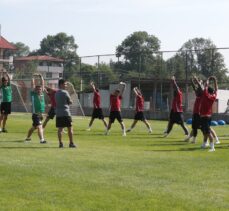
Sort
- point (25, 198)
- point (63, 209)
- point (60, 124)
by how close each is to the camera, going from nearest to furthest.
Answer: point (63, 209) < point (25, 198) < point (60, 124)

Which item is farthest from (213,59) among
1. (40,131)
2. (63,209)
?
(63,209)

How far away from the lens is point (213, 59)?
3966cm

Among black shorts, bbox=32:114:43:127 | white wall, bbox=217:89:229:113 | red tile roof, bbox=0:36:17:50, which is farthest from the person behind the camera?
red tile roof, bbox=0:36:17:50

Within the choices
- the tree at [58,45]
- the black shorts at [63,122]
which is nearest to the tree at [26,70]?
the black shorts at [63,122]

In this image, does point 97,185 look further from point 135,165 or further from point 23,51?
point 23,51

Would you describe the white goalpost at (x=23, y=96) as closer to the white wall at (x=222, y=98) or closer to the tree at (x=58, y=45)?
the white wall at (x=222, y=98)

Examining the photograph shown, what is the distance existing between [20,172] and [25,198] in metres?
2.44

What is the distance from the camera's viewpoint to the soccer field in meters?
8.61

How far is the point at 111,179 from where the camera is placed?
10.7 metres

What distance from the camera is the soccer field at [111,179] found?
8.61 meters

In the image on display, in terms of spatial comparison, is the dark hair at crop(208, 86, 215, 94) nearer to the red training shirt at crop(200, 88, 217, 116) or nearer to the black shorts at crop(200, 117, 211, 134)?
the red training shirt at crop(200, 88, 217, 116)

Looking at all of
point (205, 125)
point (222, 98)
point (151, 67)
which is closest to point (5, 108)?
point (205, 125)

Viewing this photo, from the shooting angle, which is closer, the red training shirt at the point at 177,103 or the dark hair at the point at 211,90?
the dark hair at the point at 211,90

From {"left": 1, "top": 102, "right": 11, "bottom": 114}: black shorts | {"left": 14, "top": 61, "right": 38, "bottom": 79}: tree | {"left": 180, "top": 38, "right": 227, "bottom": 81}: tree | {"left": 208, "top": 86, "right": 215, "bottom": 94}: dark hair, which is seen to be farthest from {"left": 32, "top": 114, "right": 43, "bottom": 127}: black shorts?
{"left": 14, "top": 61, "right": 38, "bottom": 79}: tree
